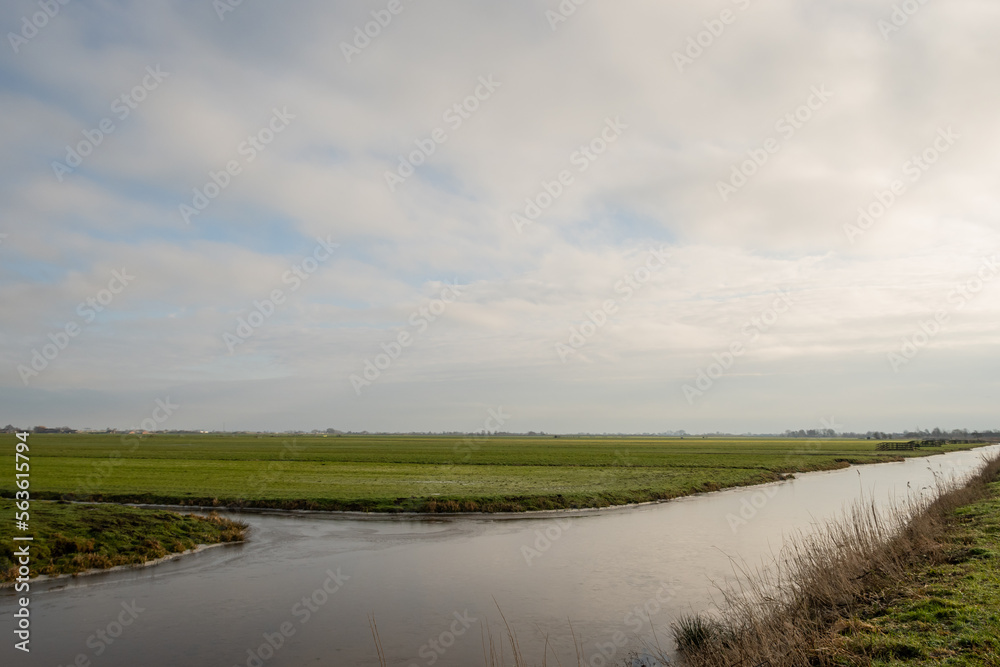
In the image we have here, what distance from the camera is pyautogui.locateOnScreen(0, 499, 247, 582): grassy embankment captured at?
66.0ft

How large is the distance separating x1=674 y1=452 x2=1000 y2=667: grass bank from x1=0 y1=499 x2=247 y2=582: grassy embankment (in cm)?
1960

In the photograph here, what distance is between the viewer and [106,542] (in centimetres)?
2222

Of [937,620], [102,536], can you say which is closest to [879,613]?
[937,620]

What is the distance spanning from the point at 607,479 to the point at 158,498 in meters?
36.3

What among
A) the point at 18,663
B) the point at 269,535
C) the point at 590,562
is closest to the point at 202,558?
the point at 269,535

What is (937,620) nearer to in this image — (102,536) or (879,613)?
(879,613)

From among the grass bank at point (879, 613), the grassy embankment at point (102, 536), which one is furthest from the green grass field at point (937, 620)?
the grassy embankment at point (102, 536)

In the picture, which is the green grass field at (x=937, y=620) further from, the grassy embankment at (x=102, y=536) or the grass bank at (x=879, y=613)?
the grassy embankment at (x=102, y=536)

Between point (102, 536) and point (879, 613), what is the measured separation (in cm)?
2518

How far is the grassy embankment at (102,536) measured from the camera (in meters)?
20.1

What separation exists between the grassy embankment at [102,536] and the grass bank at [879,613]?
19.6 metres

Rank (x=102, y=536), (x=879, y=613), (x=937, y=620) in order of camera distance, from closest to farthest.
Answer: (x=937, y=620) → (x=879, y=613) → (x=102, y=536)

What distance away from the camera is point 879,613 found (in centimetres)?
1164

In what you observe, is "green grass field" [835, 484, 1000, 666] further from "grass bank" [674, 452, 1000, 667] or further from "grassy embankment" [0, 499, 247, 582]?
"grassy embankment" [0, 499, 247, 582]
